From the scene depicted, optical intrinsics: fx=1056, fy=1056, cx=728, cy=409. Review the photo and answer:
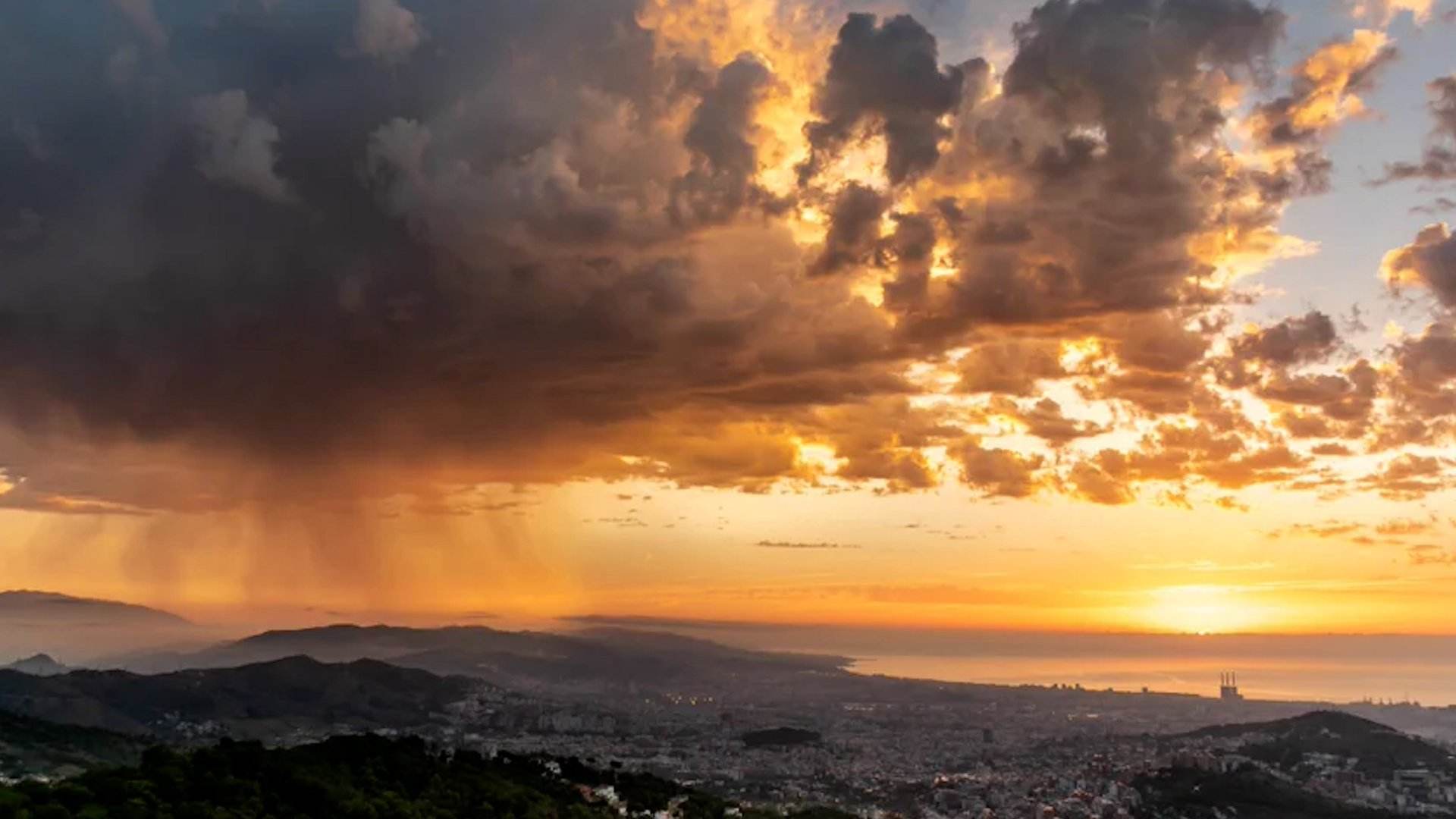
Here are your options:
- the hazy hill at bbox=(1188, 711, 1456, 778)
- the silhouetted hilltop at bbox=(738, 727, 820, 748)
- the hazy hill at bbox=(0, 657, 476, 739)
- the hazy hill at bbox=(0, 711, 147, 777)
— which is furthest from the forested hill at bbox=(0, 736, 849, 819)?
the silhouetted hilltop at bbox=(738, 727, 820, 748)

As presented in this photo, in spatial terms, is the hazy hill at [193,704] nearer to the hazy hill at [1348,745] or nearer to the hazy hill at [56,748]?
the hazy hill at [56,748]

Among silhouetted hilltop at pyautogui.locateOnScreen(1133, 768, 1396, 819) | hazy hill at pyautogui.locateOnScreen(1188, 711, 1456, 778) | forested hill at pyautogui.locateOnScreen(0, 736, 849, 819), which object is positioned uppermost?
forested hill at pyautogui.locateOnScreen(0, 736, 849, 819)

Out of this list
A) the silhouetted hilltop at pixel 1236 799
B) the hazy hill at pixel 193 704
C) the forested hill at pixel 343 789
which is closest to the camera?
the forested hill at pixel 343 789

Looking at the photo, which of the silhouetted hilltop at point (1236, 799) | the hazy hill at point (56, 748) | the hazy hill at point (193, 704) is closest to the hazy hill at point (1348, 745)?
the silhouetted hilltop at point (1236, 799)

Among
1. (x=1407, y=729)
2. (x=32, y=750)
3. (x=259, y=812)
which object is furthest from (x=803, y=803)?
(x=1407, y=729)

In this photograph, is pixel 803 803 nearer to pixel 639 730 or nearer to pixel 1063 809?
pixel 1063 809

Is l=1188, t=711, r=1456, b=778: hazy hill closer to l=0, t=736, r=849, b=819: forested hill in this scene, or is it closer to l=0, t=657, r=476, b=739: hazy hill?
l=0, t=736, r=849, b=819: forested hill
